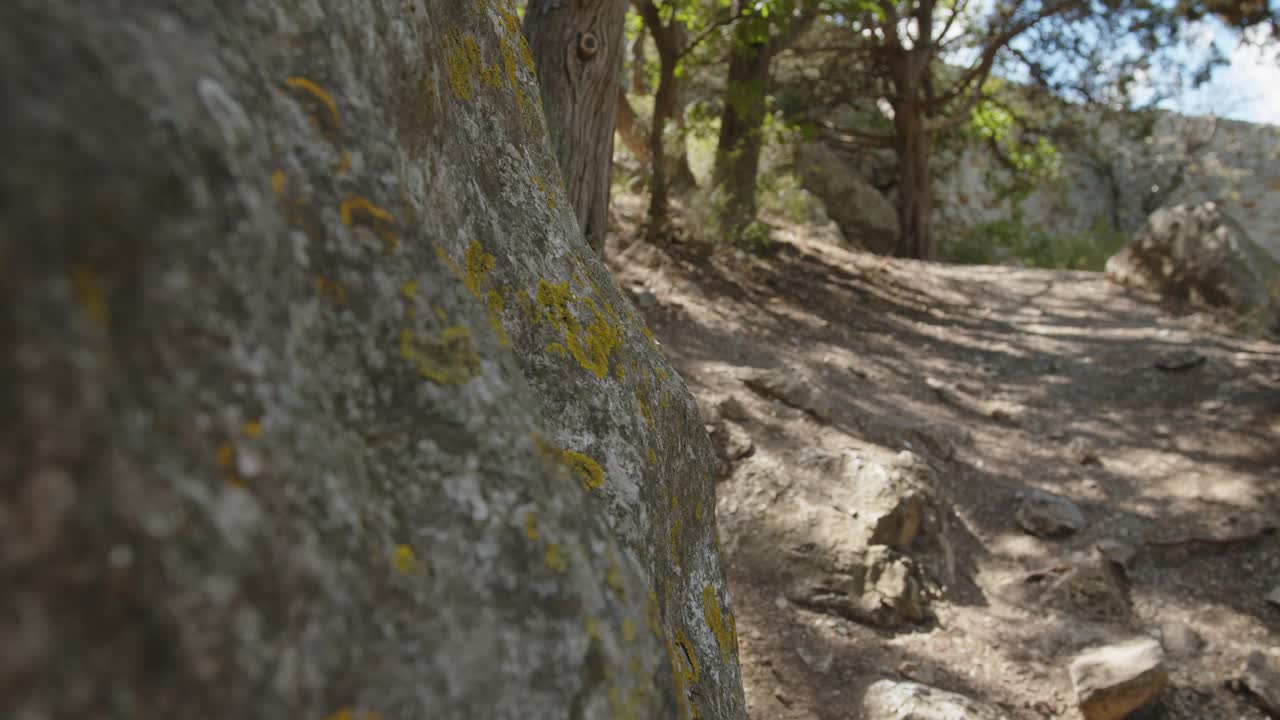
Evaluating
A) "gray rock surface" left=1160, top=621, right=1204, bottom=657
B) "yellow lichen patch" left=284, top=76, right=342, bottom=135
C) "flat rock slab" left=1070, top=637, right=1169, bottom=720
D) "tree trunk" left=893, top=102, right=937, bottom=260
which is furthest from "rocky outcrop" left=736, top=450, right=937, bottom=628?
A: "tree trunk" left=893, top=102, right=937, bottom=260

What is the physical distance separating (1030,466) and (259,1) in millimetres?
5031

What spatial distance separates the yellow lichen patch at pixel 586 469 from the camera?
1562mm

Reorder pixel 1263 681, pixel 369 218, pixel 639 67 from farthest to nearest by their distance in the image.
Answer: pixel 639 67, pixel 1263 681, pixel 369 218

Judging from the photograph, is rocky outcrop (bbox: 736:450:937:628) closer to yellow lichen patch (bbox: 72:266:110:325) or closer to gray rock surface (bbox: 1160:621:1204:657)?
gray rock surface (bbox: 1160:621:1204:657)

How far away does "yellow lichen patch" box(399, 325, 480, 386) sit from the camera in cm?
106

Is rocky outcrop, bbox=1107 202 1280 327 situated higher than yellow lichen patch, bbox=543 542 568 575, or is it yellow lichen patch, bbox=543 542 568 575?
rocky outcrop, bbox=1107 202 1280 327

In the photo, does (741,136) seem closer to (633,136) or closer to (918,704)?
(633,136)

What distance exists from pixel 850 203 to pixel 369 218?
41.1ft

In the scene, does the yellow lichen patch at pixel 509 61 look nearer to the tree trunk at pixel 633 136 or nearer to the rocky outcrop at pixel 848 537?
the rocky outcrop at pixel 848 537

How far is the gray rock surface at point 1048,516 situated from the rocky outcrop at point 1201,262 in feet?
13.9

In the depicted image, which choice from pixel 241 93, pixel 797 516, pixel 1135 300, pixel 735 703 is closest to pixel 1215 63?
pixel 1135 300

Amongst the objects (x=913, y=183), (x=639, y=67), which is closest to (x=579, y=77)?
(x=639, y=67)

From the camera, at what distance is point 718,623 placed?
1.85 meters

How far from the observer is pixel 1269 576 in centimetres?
405
